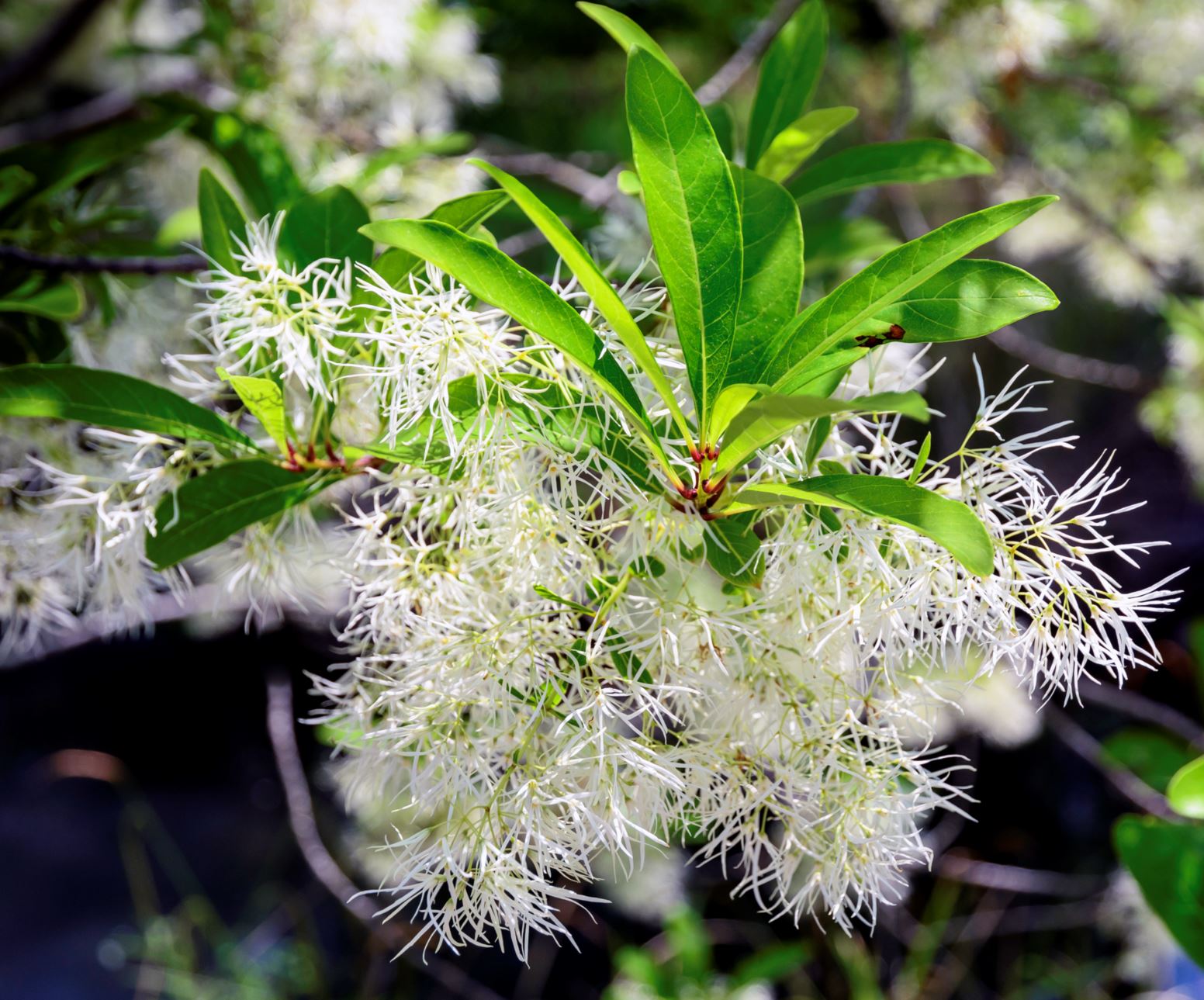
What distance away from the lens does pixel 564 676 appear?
497 mm

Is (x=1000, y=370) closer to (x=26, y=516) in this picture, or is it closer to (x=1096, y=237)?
(x=1096, y=237)

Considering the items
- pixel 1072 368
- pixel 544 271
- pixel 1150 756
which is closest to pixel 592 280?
pixel 544 271

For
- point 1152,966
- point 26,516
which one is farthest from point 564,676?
point 1152,966

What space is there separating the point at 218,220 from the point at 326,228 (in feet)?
0.30

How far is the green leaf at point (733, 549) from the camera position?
527 mm

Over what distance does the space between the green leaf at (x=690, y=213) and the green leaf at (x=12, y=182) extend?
2.21ft

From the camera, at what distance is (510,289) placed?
1.56ft

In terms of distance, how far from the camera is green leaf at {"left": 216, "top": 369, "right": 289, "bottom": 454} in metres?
0.55

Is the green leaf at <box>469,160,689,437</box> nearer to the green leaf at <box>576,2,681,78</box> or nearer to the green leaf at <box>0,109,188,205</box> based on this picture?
the green leaf at <box>576,2,681,78</box>

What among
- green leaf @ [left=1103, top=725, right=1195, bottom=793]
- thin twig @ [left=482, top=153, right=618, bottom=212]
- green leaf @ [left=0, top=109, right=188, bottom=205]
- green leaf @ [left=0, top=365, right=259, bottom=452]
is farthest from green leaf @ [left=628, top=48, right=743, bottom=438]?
green leaf @ [left=1103, top=725, right=1195, bottom=793]

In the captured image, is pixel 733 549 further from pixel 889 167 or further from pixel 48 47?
pixel 48 47

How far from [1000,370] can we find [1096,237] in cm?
229

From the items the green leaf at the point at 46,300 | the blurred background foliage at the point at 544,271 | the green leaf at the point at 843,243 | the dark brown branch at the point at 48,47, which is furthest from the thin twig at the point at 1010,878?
the dark brown branch at the point at 48,47

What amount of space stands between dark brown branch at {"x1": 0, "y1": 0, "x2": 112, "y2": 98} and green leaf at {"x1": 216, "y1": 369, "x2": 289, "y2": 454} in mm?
1662
